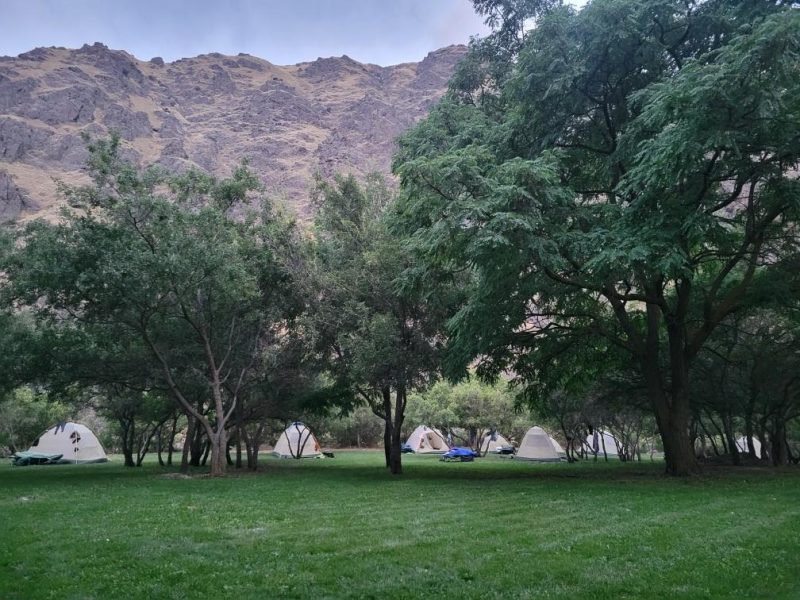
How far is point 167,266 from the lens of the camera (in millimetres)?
19031

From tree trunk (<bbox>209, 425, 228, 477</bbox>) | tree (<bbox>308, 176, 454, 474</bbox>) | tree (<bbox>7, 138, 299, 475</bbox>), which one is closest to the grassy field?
tree (<bbox>308, 176, 454, 474</bbox>)

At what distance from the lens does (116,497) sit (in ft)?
48.1

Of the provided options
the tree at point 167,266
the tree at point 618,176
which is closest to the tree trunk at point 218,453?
the tree at point 167,266

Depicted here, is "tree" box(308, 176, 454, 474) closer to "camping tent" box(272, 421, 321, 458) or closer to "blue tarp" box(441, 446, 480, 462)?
"blue tarp" box(441, 446, 480, 462)

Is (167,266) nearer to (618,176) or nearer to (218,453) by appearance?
(218,453)

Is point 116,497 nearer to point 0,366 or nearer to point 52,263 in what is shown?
point 52,263

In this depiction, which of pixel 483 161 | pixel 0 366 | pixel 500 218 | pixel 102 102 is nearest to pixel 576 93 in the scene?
pixel 483 161

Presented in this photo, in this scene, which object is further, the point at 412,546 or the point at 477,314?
the point at 477,314

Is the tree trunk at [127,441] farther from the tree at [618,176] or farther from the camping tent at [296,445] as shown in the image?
the tree at [618,176]

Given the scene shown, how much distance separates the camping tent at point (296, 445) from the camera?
1906 inches

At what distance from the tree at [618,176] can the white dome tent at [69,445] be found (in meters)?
35.6

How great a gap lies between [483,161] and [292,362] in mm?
13501

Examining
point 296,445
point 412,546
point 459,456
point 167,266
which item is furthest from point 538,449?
point 412,546

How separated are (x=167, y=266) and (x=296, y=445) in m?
33.9
